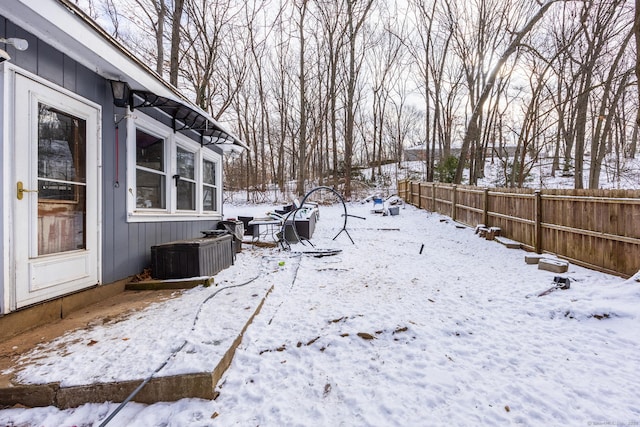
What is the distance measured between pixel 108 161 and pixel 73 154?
376 millimetres

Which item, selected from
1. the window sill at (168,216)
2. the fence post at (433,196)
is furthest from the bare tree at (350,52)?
the window sill at (168,216)

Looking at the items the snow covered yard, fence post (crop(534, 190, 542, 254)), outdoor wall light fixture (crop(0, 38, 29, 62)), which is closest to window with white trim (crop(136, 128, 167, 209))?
the snow covered yard

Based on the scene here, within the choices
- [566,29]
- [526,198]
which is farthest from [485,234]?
[566,29]

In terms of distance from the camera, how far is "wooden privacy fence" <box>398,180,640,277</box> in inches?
162

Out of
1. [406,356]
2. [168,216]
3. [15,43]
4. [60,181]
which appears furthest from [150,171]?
[406,356]

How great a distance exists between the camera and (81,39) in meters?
2.46

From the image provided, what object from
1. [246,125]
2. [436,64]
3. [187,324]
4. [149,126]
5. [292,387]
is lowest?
[292,387]

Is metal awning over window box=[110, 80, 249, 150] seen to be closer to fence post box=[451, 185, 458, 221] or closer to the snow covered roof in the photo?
the snow covered roof

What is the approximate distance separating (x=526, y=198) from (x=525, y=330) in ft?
14.7

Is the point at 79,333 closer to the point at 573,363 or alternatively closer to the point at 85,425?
the point at 85,425

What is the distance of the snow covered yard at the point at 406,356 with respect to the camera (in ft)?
5.78

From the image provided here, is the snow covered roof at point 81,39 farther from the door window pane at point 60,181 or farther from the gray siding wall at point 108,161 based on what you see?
the door window pane at point 60,181

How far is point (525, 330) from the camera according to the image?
2.85m

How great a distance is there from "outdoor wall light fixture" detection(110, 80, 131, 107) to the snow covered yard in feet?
7.74
